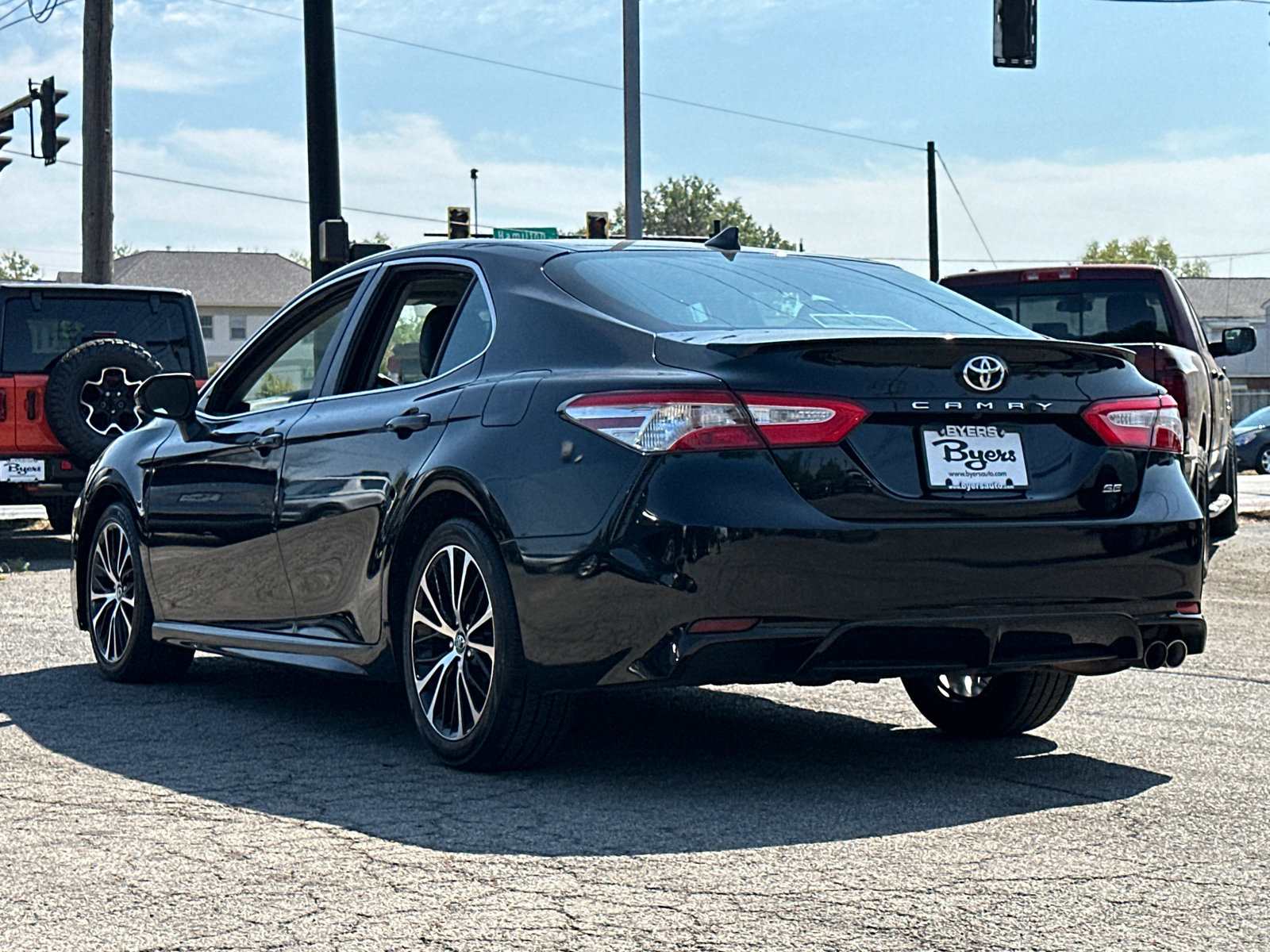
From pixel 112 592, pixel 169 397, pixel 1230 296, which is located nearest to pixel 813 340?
pixel 169 397

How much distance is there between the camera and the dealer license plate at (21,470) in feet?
48.4

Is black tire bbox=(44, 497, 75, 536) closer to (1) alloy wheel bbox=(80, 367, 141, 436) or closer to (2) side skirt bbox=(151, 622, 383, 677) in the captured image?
(1) alloy wheel bbox=(80, 367, 141, 436)

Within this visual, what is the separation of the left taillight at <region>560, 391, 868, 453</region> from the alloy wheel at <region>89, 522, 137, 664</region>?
3.43m

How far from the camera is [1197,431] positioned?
35.1 ft

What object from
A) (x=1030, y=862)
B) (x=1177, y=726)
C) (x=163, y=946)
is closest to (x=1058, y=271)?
(x=1177, y=726)

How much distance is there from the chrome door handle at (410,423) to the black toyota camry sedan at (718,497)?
1 centimetres

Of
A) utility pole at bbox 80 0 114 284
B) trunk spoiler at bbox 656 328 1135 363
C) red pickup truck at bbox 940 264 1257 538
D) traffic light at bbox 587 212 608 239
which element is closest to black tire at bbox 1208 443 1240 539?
red pickup truck at bbox 940 264 1257 538

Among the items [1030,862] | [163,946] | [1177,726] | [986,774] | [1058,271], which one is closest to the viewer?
[163,946]

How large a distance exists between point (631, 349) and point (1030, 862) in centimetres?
179

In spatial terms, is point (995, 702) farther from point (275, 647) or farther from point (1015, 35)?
point (1015, 35)

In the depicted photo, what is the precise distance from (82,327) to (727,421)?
37.8 ft

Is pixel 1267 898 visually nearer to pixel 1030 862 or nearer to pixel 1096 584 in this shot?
pixel 1030 862

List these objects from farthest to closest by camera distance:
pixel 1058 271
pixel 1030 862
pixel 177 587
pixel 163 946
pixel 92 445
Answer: pixel 92 445 → pixel 1058 271 → pixel 177 587 → pixel 1030 862 → pixel 163 946

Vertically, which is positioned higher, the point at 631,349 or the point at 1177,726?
the point at 631,349
